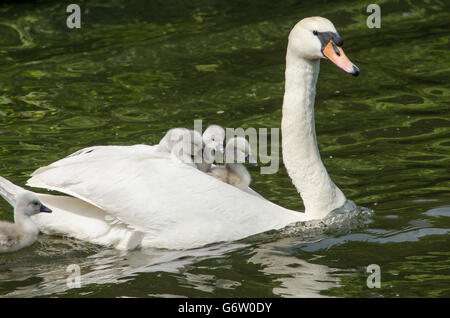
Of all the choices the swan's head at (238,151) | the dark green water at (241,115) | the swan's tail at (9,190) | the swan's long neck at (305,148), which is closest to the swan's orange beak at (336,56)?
the swan's long neck at (305,148)

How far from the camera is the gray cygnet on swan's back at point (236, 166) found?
7258mm

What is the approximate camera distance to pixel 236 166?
7.45 metres

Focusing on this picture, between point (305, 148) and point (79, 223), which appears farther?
point (305, 148)

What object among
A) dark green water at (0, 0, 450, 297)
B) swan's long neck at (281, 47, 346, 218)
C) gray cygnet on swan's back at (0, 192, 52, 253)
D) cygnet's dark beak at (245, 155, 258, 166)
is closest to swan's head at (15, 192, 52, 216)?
gray cygnet on swan's back at (0, 192, 52, 253)

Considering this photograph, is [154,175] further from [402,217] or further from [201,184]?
[402,217]

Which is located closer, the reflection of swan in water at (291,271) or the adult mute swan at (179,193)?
the reflection of swan in water at (291,271)

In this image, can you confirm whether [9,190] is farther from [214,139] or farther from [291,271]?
[291,271]

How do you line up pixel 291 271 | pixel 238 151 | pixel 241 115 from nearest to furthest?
pixel 291 271, pixel 238 151, pixel 241 115

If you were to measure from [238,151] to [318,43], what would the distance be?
110 cm

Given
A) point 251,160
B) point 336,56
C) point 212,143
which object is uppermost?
point 336,56

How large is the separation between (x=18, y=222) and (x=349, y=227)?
277 cm

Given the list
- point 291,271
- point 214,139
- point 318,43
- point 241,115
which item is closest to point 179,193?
point 214,139

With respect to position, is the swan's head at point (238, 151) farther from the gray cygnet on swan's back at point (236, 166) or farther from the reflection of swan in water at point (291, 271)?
the reflection of swan in water at point (291, 271)
